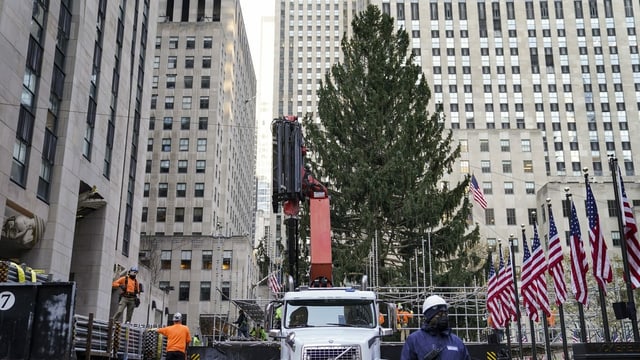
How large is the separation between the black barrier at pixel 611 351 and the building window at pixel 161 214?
254 feet

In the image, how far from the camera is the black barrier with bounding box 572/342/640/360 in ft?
41.2

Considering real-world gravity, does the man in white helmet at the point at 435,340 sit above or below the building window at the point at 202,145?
below

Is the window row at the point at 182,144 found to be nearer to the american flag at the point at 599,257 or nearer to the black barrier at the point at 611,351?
the american flag at the point at 599,257

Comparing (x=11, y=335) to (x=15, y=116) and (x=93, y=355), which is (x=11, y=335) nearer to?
(x=93, y=355)

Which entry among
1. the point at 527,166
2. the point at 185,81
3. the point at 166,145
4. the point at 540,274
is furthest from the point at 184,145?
the point at 540,274

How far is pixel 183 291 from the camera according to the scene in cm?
7838

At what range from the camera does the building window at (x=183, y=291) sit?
255ft

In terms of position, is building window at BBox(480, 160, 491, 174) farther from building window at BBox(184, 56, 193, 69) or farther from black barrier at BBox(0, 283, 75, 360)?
black barrier at BBox(0, 283, 75, 360)

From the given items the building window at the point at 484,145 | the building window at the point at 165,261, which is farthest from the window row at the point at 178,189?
the building window at the point at 484,145

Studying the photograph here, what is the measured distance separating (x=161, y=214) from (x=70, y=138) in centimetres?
5219

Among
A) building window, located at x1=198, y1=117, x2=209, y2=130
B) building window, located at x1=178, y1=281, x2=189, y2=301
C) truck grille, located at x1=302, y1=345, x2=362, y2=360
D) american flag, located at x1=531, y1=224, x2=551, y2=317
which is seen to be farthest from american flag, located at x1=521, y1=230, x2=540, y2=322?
building window, located at x1=198, y1=117, x2=209, y2=130

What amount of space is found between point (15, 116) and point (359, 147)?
18697 millimetres

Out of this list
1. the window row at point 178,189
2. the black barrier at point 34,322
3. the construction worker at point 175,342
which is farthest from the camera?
the window row at point 178,189

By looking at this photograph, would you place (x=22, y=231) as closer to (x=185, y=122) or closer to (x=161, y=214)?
(x=161, y=214)
